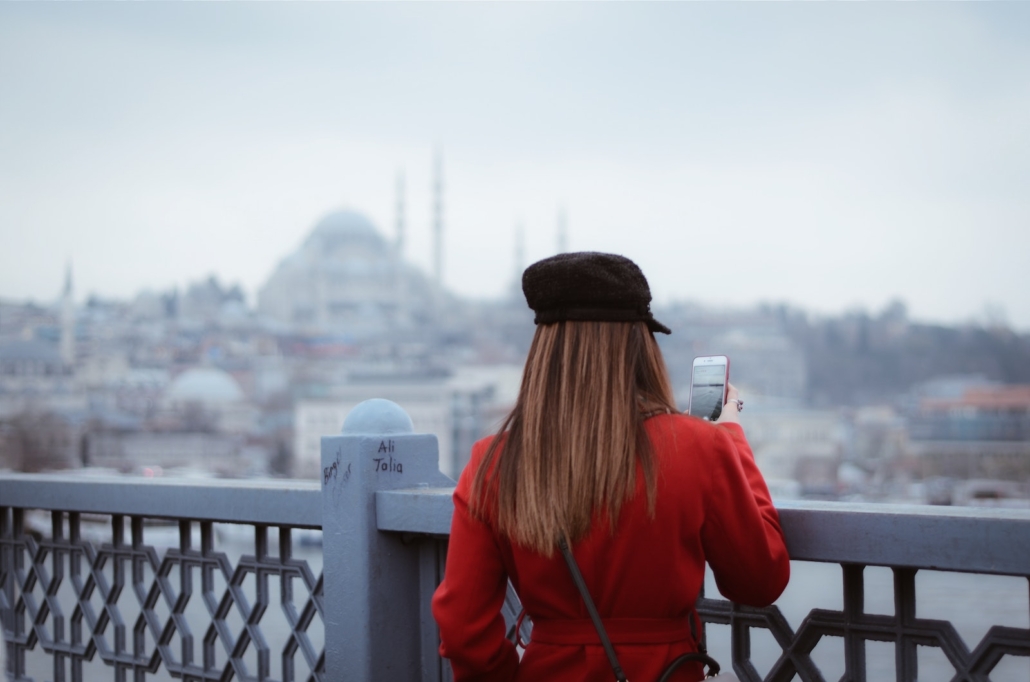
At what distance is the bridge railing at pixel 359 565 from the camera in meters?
1.79

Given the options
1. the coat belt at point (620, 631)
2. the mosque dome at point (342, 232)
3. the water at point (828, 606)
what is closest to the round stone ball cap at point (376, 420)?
the coat belt at point (620, 631)

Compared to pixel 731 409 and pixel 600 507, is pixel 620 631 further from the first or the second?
pixel 731 409

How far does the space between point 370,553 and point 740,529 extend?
3.45 feet

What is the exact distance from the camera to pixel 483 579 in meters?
1.77

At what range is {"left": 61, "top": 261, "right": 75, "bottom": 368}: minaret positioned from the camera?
82600 millimetres

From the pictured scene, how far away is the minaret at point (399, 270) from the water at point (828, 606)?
42543 millimetres

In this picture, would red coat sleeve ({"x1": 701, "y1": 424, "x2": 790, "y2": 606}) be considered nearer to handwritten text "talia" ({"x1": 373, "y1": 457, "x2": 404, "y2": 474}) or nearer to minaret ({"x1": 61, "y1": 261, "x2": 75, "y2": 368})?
handwritten text "talia" ({"x1": 373, "y1": 457, "x2": 404, "y2": 474})

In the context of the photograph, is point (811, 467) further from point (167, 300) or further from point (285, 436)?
point (167, 300)

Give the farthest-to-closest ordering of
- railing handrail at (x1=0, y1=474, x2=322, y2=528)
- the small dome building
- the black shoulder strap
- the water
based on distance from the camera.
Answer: the small dome building → the water → railing handrail at (x1=0, y1=474, x2=322, y2=528) → the black shoulder strap

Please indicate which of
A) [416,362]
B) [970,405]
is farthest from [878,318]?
[416,362]

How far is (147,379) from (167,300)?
17859 mm

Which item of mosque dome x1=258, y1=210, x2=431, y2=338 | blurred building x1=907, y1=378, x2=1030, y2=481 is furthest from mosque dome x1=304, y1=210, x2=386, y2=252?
blurred building x1=907, y1=378, x2=1030, y2=481

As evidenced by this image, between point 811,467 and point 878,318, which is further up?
point 878,318

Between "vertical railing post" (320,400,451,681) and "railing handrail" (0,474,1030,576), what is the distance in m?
0.05
